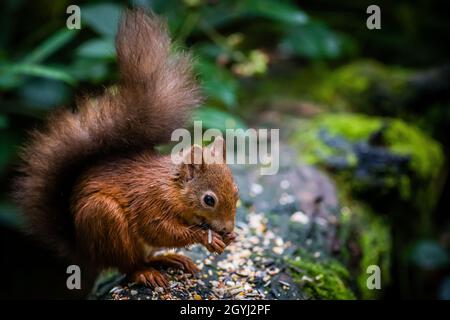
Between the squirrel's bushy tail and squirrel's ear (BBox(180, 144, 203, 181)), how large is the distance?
0.13 meters

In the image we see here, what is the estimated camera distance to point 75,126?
2283 millimetres

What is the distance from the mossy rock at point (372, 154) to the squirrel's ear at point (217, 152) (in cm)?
154

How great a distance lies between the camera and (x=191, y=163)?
7.36ft

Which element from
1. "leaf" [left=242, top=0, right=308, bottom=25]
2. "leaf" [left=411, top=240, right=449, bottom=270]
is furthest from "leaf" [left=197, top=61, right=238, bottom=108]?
"leaf" [left=411, top=240, right=449, bottom=270]

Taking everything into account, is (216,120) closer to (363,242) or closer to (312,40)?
(363,242)

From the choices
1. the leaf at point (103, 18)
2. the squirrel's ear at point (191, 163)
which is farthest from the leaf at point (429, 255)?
the leaf at point (103, 18)

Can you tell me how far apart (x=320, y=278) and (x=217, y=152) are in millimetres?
805

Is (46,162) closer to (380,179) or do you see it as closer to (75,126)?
(75,126)

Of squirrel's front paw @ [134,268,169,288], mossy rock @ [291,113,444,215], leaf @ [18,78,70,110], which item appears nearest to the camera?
squirrel's front paw @ [134,268,169,288]

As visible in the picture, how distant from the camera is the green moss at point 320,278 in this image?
8.28 feet

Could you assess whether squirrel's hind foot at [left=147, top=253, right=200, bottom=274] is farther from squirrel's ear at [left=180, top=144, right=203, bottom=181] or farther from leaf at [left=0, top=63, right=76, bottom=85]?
leaf at [left=0, top=63, right=76, bottom=85]

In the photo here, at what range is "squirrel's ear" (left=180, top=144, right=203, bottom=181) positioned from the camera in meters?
2.23

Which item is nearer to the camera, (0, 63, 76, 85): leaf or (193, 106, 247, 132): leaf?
(0, 63, 76, 85): leaf

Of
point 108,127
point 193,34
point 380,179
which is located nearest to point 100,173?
point 108,127
